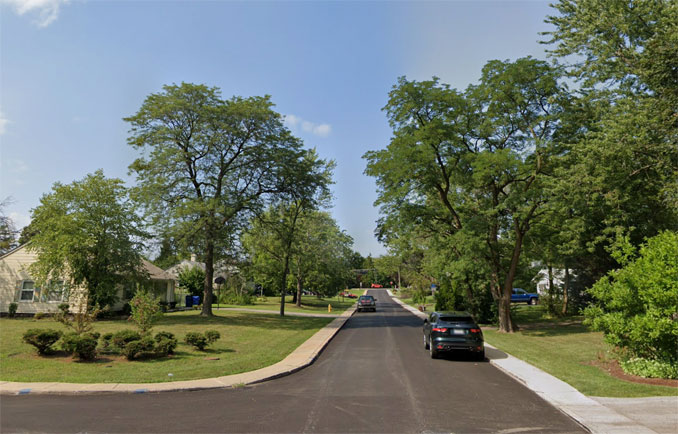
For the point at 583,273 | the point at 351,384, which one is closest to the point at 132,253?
the point at 351,384

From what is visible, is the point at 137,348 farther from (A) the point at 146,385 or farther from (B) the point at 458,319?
(B) the point at 458,319

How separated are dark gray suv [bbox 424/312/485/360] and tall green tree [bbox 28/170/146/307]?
68.9 ft

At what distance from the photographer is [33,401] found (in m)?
8.37

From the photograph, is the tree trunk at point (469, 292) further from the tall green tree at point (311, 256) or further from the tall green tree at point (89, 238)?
the tall green tree at point (89, 238)

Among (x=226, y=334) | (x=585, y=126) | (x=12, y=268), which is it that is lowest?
(x=226, y=334)

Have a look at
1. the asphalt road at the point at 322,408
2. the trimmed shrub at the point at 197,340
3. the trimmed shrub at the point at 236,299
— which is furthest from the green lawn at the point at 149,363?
the trimmed shrub at the point at 236,299

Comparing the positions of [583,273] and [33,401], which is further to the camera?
[583,273]

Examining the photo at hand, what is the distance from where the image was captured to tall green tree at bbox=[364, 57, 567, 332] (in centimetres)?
2062

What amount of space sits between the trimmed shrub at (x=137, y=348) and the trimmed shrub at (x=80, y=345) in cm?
89

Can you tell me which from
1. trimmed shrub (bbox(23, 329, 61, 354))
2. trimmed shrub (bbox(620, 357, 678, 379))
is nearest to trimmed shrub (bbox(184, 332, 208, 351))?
trimmed shrub (bbox(23, 329, 61, 354))

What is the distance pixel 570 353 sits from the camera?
50.3 ft

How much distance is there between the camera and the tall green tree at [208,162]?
25.8 meters

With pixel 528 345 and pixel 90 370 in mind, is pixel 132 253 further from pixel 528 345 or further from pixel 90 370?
pixel 528 345

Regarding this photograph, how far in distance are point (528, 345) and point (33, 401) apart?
55.9 ft
